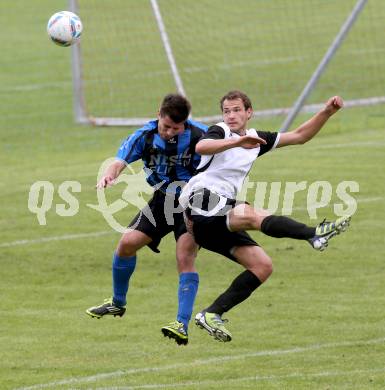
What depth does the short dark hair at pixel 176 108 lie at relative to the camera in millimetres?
11359

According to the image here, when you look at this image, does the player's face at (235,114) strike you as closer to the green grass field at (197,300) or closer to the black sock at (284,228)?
the black sock at (284,228)

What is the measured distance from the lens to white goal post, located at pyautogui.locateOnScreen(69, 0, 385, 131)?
26234 mm

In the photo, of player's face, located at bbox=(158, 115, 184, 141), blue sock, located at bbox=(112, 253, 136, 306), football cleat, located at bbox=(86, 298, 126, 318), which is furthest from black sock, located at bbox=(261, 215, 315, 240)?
football cleat, located at bbox=(86, 298, 126, 318)

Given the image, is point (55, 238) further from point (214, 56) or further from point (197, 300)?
point (214, 56)

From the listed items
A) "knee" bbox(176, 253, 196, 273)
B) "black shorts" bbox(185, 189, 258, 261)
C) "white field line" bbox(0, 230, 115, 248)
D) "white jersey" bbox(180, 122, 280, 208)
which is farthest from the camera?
"white field line" bbox(0, 230, 115, 248)

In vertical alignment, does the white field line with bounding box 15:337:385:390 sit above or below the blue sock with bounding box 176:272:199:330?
below

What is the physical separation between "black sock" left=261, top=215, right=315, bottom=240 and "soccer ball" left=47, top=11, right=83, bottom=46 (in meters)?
5.92

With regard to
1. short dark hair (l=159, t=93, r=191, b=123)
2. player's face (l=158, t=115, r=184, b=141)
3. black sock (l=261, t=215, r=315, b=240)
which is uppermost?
short dark hair (l=159, t=93, r=191, b=123)

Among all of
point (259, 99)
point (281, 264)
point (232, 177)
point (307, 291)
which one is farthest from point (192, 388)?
point (259, 99)

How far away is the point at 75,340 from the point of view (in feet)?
47.0

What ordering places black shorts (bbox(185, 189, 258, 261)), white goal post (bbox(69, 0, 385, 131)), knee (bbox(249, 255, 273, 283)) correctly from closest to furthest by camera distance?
black shorts (bbox(185, 189, 258, 261)), knee (bbox(249, 255, 273, 283)), white goal post (bbox(69, 0, 385, 131))

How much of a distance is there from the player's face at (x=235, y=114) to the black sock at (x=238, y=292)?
1.37 meters

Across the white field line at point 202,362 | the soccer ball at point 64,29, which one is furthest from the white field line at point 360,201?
the white field line at point 202,362

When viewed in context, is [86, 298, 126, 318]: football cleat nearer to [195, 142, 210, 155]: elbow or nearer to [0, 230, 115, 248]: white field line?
[195, 142, 210, 155]: elbow
